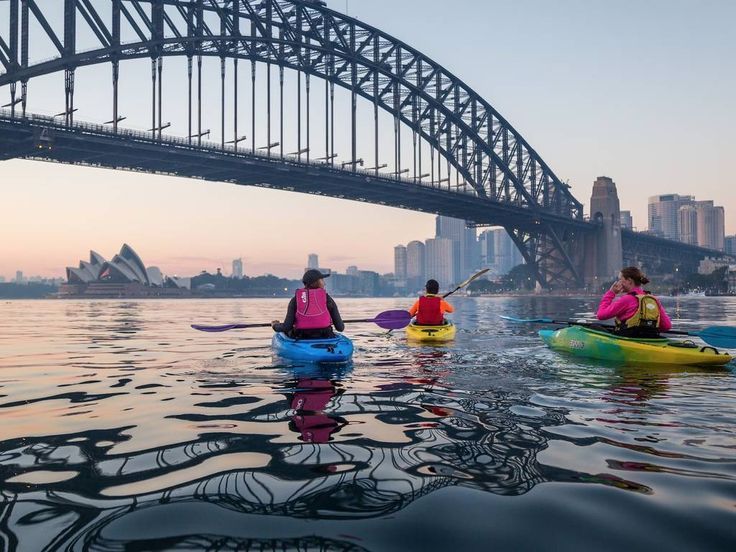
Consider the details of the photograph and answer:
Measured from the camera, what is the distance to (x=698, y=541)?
8.91 feet

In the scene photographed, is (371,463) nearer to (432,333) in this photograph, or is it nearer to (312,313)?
(312,313)

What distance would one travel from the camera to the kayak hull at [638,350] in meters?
8.52

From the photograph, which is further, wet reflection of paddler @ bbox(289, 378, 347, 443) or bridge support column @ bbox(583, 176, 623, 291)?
bridge support column @ bbox(583, 176, 623, 291)

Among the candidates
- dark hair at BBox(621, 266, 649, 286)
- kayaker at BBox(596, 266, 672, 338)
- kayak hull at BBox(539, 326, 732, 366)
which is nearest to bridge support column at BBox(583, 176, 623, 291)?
kayak hull at BBox(539, 326, 732, 366)

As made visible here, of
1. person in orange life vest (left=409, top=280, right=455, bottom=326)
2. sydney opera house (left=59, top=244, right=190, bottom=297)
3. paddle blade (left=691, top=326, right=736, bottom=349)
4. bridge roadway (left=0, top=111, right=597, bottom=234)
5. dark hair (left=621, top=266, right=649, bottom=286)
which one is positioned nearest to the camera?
dark hair (left=621, top=266, right=649, bottom=286)

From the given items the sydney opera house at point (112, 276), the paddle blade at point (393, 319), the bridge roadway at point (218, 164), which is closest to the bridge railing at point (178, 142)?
the bridge roadway at point (218, 164)

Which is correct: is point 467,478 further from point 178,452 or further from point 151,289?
point 151,289

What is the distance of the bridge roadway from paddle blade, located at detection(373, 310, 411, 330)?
35021 millimetres

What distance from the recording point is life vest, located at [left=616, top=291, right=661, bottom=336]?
9.07 meters

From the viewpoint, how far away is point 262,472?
375 cm

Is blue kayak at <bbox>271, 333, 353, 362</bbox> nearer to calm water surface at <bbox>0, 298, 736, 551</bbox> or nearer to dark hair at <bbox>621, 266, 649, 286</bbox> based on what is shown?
calm water surface at <bbox>0, 298, 736, 551</bbox>

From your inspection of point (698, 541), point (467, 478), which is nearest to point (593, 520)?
point (698, 541)

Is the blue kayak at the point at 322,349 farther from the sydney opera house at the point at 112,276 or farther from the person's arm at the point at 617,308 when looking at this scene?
the sydney opera house at the point at 112,276

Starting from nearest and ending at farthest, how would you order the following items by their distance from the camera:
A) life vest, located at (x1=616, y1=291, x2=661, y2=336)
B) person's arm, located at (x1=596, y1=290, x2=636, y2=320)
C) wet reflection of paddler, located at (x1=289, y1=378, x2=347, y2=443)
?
wet reflection of paddler, located at (x1=289, y1=378, x2=347, y2=443), life vest, located at (x1=616, y1=291, x2=661, y2=336), person's arm, located at (x1=596, y1=290, x2=636, y2=320)
